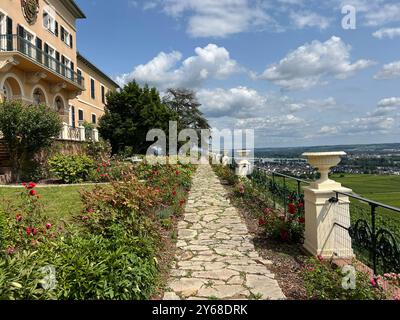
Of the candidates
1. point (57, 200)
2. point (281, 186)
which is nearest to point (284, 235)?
point (281, 186)

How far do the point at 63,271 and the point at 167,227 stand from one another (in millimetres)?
3528

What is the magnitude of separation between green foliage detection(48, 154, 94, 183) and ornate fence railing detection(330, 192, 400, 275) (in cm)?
1109

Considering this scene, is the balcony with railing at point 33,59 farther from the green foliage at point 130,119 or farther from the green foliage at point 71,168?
the green foliage at point 71,168

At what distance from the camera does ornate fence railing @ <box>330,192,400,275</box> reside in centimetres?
357

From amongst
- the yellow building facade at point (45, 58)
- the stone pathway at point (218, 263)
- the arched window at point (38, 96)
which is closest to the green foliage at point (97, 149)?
the yellow building facade at point (45, 58)

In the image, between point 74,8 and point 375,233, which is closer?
point 375,233

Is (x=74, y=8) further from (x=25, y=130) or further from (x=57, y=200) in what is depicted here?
(x=57, y=200)

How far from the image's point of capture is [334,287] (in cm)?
318

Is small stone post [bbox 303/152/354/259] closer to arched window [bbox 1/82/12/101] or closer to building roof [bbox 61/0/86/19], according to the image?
arched window [bbox 1/82/12/101]

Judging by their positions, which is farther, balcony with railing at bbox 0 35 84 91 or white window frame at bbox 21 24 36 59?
white window frame at bbox 21 24 36 59

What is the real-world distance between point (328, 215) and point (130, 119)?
2282cm

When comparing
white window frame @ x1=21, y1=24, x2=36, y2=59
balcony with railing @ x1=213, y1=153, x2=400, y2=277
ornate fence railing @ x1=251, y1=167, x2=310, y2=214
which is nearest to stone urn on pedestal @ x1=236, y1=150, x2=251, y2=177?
ornate fence railing @ x1=251, y1=167, x2=310, y2=214

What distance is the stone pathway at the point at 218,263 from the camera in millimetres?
3746
